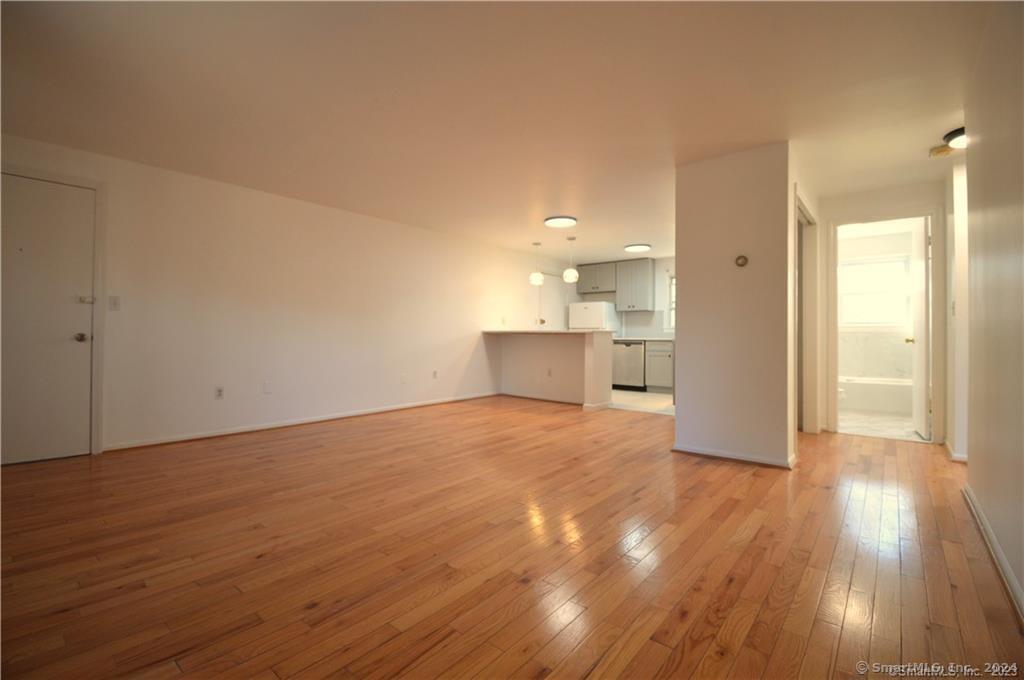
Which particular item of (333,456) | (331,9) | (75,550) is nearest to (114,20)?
(331,9)

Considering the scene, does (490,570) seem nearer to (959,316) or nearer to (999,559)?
(999,559)

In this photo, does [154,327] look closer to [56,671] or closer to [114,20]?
[114,20]

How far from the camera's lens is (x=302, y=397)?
15.0 ft

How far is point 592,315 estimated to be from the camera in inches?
304

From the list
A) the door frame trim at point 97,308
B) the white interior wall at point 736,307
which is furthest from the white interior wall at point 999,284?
the door frame trim at point 97,308

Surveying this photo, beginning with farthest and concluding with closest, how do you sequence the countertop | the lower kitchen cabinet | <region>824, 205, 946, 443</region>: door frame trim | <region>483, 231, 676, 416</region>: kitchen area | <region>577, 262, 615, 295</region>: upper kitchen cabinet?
1. <region>577, 262, 615, 295</region>: upper kitchen cabinet
2. the lower kitchen cabinet
3. <region>483, 231, 676, 416</region>: kitchen area
4. the countertop
5. <region>824, 205, 946, 443</region>: door frame trim

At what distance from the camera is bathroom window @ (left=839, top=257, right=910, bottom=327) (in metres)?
5.86

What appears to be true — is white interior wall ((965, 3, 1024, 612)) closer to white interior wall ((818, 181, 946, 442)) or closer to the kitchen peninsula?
white interior wall ((818, 181, 946, 442))

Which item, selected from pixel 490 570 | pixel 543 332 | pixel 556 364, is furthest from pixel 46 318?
pixel 556 364

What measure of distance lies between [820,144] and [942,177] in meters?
1.58

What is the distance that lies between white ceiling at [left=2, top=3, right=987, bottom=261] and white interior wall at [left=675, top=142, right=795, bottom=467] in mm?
274

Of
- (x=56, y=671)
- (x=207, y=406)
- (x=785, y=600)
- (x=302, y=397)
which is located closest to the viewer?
(x=56, y=671)

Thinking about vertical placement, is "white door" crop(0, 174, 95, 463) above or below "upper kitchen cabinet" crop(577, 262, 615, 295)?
below

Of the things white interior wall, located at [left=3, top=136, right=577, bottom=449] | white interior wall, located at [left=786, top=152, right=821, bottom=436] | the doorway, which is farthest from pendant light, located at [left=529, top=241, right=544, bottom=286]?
the doorway
